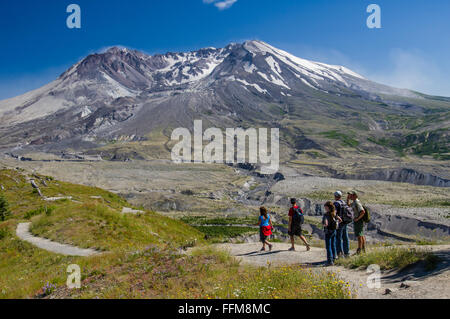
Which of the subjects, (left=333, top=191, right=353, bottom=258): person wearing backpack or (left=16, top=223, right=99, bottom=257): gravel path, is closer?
(left=333, top=191, right=353, bottom=258): person wearing backpack

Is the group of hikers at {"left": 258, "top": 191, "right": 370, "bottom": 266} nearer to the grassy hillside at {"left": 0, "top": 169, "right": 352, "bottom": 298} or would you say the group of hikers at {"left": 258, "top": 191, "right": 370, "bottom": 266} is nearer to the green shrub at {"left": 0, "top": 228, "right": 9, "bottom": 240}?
the grassy hillside at {"left": 0, "top": 169, "right": 352, "bottom": 298}

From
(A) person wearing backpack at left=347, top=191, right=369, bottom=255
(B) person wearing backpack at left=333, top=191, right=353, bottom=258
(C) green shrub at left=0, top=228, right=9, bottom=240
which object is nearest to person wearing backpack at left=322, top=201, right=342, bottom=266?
(B) person wearing backpack at left=333, top=191, right=353, bottom=258

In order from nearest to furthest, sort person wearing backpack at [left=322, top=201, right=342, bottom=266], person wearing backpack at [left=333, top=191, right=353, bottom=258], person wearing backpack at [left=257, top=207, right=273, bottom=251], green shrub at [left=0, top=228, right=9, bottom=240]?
person wearing backpack at [left=322, top=201, right=342, bottom=266]
person wearing backpack at [left=333, top=191, right=353, bottom=258]
person wearing backpack at [left=257, top=207, right=273, bottom=251]
green shrub at [left=0, top=228, right=9, bottom=240]

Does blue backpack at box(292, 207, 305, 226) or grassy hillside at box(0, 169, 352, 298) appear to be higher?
blue backpack at box(292, 207, 305, 226)

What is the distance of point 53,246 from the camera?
537 inches

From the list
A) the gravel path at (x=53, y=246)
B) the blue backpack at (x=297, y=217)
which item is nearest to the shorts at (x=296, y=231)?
the blue backpack at (x=297, y=217)

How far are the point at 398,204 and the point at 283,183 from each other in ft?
116

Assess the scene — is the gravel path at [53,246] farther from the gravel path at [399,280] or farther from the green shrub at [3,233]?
the gravel path at [399,280]

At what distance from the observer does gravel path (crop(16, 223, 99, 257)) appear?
12617 mm

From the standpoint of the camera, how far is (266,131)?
17825 centimetres

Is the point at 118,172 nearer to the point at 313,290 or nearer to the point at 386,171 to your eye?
the point at 386,171

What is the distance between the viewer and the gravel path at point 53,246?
12.6 m

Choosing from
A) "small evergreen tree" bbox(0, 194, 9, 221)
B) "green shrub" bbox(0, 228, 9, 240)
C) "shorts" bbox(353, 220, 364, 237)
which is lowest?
"green shrub" bbox(0, 228, 9, 240)
